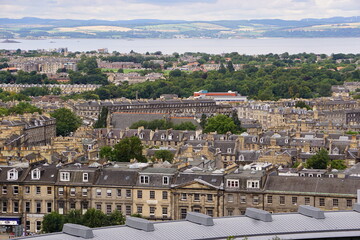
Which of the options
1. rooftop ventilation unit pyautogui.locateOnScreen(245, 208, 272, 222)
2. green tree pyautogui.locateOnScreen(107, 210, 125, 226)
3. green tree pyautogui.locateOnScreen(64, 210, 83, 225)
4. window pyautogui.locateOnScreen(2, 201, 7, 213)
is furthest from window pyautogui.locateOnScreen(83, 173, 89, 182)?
rooftop ventilation unit pyautogui.locateOnScreen(245, 208, 272, 222)

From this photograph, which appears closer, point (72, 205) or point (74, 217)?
point (74, 217)

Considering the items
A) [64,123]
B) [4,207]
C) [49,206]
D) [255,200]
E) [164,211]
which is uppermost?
[255,200]

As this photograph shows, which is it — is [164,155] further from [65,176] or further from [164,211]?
[164,211]

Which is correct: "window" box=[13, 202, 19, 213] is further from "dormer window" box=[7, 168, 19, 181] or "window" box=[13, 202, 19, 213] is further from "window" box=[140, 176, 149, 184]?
"window" box=[140, 176, 149, 184]

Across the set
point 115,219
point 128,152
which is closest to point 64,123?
point 128,152

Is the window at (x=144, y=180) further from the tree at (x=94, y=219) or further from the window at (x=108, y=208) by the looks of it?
the tree at (x=94, y=219)

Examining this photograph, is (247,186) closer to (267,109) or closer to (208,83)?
(267,109)

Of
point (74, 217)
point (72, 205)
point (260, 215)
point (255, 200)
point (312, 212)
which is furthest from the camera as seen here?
point (72, 205)
